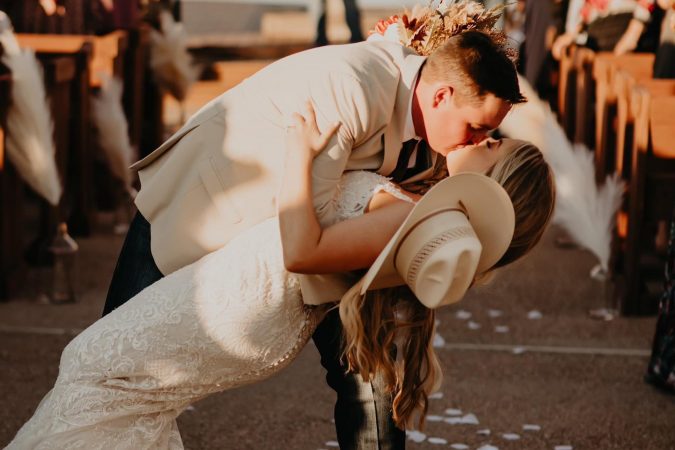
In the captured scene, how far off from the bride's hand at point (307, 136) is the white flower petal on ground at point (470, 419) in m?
2.40

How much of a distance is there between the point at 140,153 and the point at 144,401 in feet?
25.4

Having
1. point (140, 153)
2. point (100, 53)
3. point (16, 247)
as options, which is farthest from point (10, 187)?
point (140, 153)

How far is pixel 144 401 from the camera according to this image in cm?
318

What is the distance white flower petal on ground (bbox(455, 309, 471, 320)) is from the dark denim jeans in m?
3.36

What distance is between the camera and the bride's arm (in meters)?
2.93

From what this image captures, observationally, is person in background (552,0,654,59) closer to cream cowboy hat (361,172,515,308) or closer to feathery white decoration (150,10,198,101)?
feathery white decoration (150,10,198,101)

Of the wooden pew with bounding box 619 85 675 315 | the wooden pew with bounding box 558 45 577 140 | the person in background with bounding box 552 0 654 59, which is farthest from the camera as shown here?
the wooden pew with bounding box 558 45 577 140

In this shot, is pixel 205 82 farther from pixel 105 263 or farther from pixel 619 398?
pixel 619 398

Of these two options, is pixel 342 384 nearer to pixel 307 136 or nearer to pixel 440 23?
pixel 307 136

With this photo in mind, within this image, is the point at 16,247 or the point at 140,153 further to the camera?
the point at 140,153

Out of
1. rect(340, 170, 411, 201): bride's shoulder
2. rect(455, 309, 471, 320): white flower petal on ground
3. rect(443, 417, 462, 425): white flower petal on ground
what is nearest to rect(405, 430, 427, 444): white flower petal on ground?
rect(443, 417, 462, 425): white flower petal on ground

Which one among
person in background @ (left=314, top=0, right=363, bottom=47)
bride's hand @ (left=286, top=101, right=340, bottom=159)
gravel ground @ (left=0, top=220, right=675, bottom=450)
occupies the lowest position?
person in background @ (left=314, top=0, right=363, bottom=47)

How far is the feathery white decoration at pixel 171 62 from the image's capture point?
11188 mm

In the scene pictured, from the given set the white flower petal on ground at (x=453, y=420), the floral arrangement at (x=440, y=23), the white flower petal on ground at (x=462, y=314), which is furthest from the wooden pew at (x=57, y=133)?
the floral arrangement at (x=440, y=23)
